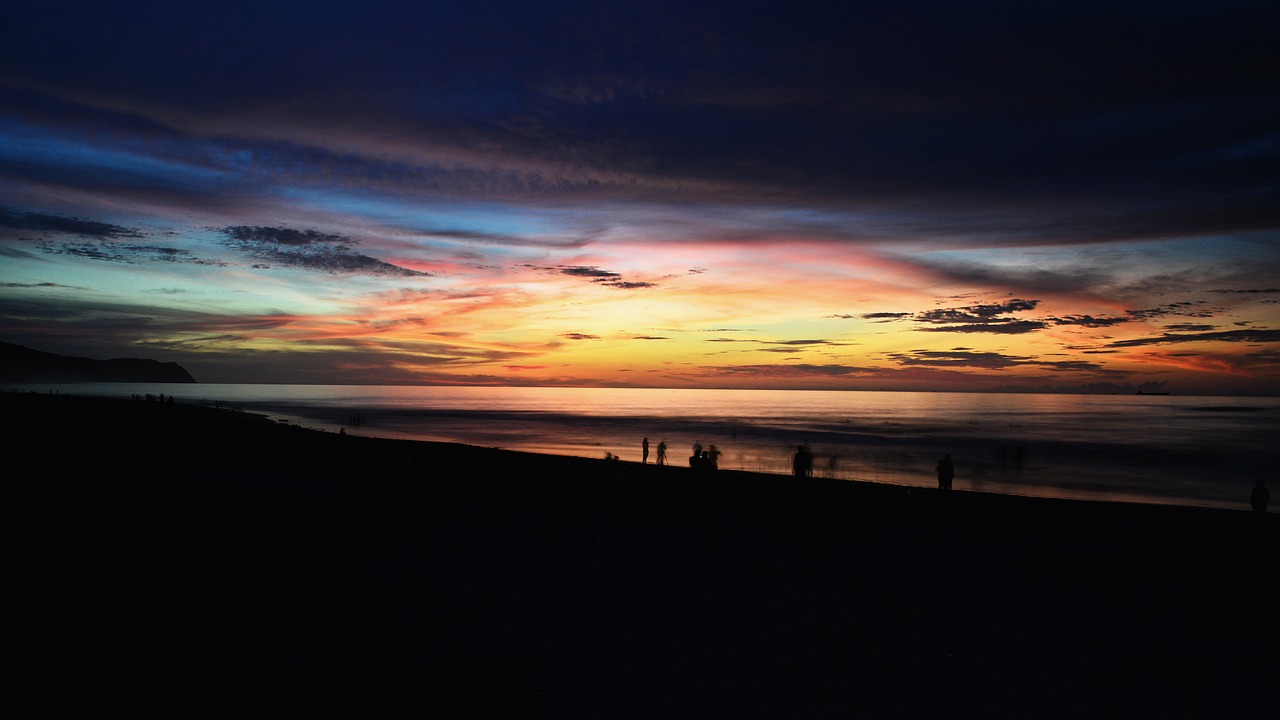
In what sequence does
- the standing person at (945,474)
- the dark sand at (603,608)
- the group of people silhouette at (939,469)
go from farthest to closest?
the standing person at (945,474) < the group of people silhouette at (939,469) < the dark sand at (603,608)

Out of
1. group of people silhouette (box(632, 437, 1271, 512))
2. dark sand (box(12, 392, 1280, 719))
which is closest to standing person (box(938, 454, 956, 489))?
group of people silhouette (box(632, 437, 1271, 512))

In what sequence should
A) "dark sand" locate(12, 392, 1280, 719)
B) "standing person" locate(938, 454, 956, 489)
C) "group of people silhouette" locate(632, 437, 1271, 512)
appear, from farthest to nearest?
"standing person" locate(938, 454, 956, 489)
"group of people silhouette" locate(632, 437, 1271, 512)
"dark sand" locate(12, 392, 1280, 719)

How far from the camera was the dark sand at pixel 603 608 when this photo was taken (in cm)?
727

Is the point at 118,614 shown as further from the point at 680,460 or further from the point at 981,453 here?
the point at 981,453

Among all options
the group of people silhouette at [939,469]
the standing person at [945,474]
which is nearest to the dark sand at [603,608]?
the group of people silhouette at [939,469]

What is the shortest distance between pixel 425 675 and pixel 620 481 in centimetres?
1946

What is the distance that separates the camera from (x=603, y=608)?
10.4 meters

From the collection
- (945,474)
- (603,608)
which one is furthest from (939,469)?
(603,608)

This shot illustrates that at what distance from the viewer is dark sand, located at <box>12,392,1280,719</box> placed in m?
7.27

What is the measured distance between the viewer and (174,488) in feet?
60.4

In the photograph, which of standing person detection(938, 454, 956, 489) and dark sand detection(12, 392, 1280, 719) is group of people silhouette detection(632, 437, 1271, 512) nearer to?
standing person detection(938, 454, 956, 489)

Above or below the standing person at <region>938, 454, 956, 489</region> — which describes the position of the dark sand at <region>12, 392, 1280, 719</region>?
below

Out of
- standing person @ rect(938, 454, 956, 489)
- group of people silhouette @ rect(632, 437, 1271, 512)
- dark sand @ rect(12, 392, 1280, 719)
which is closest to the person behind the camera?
dark sand @ rect(12, 392, 1280, 719)

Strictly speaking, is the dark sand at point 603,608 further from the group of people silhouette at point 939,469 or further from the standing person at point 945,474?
the standing person at point 945,474
